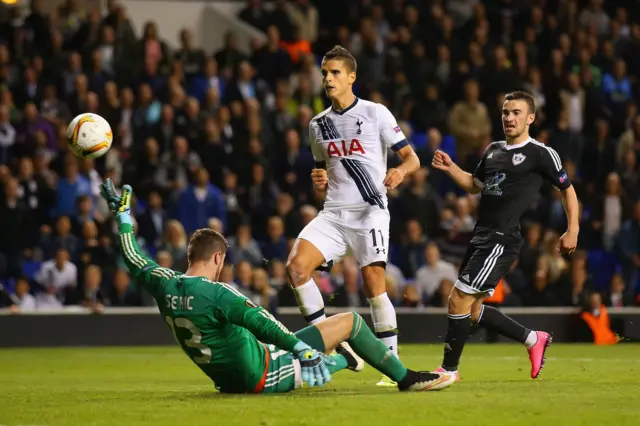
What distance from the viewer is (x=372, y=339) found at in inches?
307

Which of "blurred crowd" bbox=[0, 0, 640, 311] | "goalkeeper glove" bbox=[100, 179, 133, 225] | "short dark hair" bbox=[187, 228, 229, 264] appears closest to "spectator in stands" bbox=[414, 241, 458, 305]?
"blurred crowd" bbox=[0, 0, 640, 311]

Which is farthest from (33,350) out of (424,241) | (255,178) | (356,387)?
(356,387)

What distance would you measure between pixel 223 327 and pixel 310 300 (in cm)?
192

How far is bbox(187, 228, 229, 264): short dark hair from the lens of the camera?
7.55m

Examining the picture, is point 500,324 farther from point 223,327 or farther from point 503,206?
point 223,327

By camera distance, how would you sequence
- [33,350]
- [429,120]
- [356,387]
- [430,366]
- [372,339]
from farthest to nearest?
A: 1. [429,120]
2. [33,350]
3. [430,366]
4. [356,387]
5. [372,339]

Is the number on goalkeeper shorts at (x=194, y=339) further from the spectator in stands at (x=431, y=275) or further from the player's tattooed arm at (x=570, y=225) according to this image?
the spectator in stands at (x=431, y=275)

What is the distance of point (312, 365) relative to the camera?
275 inches

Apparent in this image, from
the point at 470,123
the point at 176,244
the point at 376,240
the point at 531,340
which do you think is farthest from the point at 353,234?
the point at 470,123

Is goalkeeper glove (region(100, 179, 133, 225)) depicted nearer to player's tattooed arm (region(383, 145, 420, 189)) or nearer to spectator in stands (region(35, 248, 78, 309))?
player's tattooed arm (region(383, 145, 420, 189))

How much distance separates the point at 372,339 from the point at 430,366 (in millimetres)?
3951

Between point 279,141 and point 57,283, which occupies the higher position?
point 279,141

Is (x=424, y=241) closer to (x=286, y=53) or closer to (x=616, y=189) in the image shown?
(x=616, y=189)

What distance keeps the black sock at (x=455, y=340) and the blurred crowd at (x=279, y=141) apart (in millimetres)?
5356
